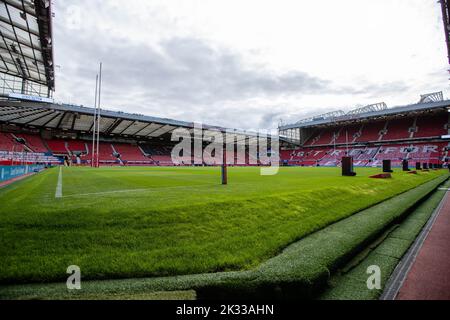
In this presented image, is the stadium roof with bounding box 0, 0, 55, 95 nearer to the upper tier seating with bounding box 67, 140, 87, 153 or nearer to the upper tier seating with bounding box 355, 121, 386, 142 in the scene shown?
the upper tier seating with bounding box 67, 140, 87, 153

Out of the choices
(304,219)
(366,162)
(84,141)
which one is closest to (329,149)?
(366,162)

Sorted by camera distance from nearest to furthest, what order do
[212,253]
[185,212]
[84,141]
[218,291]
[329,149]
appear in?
[218,291] → [212,253] → [185,212] → [84,141] → [329,149]

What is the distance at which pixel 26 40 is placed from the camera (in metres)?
22.8

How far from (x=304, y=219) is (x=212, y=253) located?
261 centimetres

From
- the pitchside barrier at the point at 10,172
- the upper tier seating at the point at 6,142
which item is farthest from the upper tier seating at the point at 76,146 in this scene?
the pitchside barrier at the point at 10,172

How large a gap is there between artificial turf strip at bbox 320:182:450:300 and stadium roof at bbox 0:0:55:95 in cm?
2251

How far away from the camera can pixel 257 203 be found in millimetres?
5312

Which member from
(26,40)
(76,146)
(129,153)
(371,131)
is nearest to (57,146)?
(76,146)

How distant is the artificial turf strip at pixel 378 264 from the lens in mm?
2602

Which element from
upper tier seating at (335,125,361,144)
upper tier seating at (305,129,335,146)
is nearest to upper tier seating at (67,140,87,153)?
upper tier seating at (305,129,335,146)

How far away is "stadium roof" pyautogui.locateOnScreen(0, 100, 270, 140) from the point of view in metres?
38.0

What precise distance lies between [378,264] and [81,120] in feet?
178
